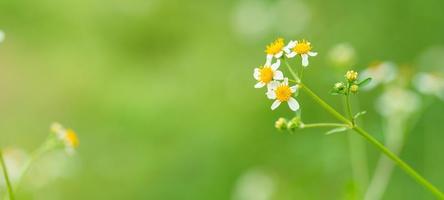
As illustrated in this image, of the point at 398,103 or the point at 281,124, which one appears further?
the point at 398,103

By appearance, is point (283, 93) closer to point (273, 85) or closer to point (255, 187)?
point (273, 85)

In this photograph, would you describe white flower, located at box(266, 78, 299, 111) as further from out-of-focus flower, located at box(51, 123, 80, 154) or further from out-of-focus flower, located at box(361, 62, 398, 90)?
out-of-focus flower, located at box(361, 62, 398, 90)

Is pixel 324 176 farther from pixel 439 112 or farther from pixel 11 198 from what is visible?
pixel 11 198

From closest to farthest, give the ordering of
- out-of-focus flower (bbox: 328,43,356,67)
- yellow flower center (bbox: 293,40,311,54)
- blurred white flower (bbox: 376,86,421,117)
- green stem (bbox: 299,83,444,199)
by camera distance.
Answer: green stem (bbox: 299,83,444,199) → yellow flower center (bbox: 293,40,311,54) → out-of-focus flower (bbox: 328,43,356,67) → blurred white flower (bbox: 376,86,421,117)

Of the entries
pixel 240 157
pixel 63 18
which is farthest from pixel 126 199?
pixel 63 18

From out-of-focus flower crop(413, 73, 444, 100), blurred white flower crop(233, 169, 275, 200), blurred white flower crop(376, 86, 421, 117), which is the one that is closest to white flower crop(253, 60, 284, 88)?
blurred white flower crop(376, 86, 421, 117)

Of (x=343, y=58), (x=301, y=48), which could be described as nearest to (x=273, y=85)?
(x=301, y=48)
